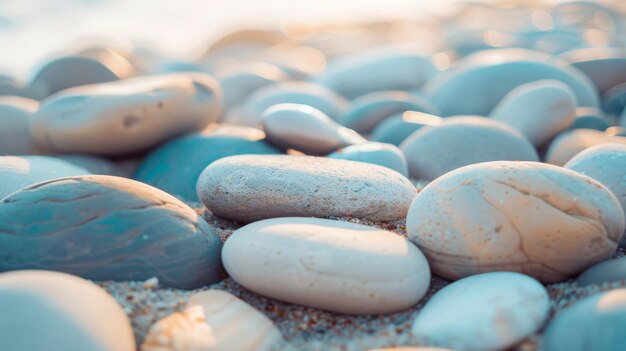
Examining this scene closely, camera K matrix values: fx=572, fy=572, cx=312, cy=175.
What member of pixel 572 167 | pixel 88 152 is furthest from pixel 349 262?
pixel 88 152

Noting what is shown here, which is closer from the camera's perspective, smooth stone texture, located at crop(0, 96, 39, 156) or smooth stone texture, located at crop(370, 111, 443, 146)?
smooth stone texture, located at crop(0, 96, 39, 156)

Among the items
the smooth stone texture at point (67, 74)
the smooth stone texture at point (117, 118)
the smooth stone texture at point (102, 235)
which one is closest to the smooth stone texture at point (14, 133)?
the smooth stone texture at point (117, 118)

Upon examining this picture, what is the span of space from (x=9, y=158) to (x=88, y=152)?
1.74 ft

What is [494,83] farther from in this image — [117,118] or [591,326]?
[591,326]

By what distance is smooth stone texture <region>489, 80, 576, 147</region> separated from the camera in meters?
3.19

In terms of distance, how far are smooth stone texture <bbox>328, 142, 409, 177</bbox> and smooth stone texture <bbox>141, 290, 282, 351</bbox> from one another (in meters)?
1.13

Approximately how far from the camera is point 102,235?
5.82 ft

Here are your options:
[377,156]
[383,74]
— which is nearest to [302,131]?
[377,156]

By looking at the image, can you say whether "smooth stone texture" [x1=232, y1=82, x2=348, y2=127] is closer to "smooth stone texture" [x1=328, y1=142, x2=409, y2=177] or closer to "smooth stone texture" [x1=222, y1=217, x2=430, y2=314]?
"smooth stone texture" [x1=328, y1=142, x2=409, y2=177]

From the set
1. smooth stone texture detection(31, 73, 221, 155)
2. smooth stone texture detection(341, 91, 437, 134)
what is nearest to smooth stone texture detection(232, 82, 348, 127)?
smooth stone texture detection(341, 91, 437, 134)

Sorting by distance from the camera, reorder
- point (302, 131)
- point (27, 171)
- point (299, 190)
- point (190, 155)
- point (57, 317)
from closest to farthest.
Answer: point (57, 317) < point (299, 190) < point (27, 171) < point (302, 131) < point (190, 155)

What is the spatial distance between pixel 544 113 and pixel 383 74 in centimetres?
→ 229

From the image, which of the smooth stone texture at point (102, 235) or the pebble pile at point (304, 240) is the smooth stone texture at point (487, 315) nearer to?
the pebble pile at point (304, 240)

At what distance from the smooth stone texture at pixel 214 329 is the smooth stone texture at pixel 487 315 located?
0.43 meters
